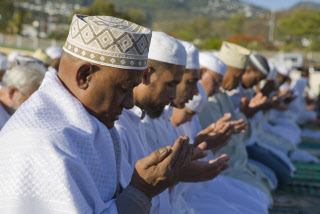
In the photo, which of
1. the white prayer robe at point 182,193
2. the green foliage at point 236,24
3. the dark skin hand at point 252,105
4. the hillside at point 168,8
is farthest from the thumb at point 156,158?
the hillside at point 168,8

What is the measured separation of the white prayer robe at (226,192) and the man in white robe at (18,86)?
135 cm

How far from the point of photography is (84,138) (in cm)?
211

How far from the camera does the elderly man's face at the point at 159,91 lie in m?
3.47

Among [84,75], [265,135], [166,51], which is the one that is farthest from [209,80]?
[265,135]

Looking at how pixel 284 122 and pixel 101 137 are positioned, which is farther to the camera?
pixel 284 122

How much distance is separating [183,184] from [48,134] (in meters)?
2.44

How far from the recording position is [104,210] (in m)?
2.16

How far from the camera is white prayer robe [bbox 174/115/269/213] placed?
15.6 feet

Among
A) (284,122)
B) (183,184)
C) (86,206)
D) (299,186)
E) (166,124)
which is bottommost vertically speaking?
(284,122)

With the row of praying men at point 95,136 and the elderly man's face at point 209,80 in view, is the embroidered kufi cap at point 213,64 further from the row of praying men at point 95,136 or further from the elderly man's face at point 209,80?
the row of praying men at point 95,136

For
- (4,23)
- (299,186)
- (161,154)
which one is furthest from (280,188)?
(4,23)

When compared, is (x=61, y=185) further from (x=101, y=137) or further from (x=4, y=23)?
(x=4, y=23)

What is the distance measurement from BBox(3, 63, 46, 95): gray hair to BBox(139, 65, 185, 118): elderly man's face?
0.86 m

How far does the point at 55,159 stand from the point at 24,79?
2.05 m
